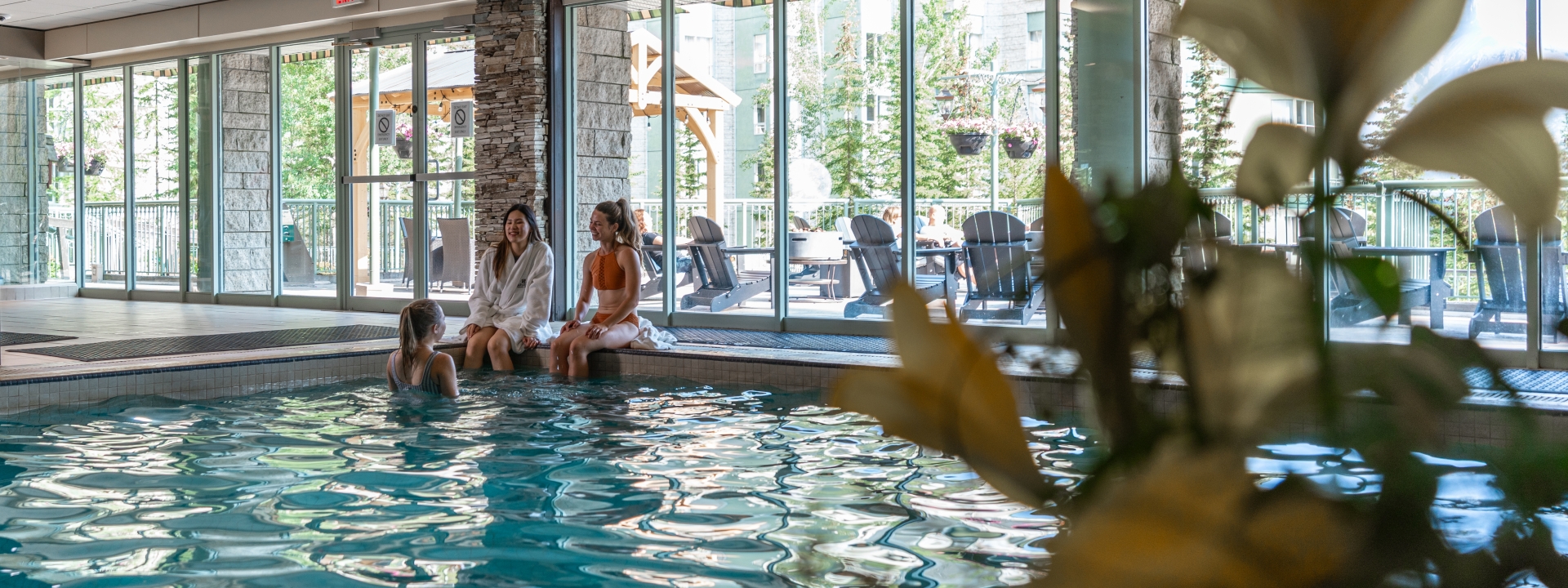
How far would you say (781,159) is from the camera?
8156 millimetres

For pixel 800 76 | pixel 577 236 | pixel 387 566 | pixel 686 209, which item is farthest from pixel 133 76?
pixel 387 566

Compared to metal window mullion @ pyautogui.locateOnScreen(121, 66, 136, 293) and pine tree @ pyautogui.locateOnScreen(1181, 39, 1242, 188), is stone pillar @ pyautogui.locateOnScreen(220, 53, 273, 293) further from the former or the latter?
pine tree @ pyautogui.locateOnScreen(1181, 39, 1242, 188)

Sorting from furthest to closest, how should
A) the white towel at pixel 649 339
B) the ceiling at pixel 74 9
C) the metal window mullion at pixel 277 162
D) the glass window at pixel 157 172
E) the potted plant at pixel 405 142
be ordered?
the glass window at pixel 157 172
the metal window mullion at pixel 277 162
the ceiling at pixel 74 9
the potted plant at pixel 405 142
the white towel at pixel 649 339

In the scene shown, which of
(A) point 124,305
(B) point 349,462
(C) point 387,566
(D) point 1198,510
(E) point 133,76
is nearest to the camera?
(D) point 1198,510

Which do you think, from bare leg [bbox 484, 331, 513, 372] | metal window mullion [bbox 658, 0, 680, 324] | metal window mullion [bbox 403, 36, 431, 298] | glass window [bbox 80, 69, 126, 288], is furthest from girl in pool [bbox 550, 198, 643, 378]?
glass window [bbox 80, 69, 126, 288]

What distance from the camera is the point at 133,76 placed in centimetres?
1170

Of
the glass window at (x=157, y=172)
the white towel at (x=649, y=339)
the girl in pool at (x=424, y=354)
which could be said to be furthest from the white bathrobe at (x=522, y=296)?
the glass window at (x=157, y=172)

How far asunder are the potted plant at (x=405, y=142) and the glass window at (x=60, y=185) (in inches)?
170

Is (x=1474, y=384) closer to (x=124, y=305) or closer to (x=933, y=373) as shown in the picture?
(x=933, y=373)

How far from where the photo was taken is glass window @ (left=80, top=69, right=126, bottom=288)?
11945 mm

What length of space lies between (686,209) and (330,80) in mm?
3886

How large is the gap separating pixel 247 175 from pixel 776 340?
6.23m

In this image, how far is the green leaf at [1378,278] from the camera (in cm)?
31

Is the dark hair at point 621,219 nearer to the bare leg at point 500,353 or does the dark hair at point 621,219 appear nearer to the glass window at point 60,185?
the bare leg at point 500,353
